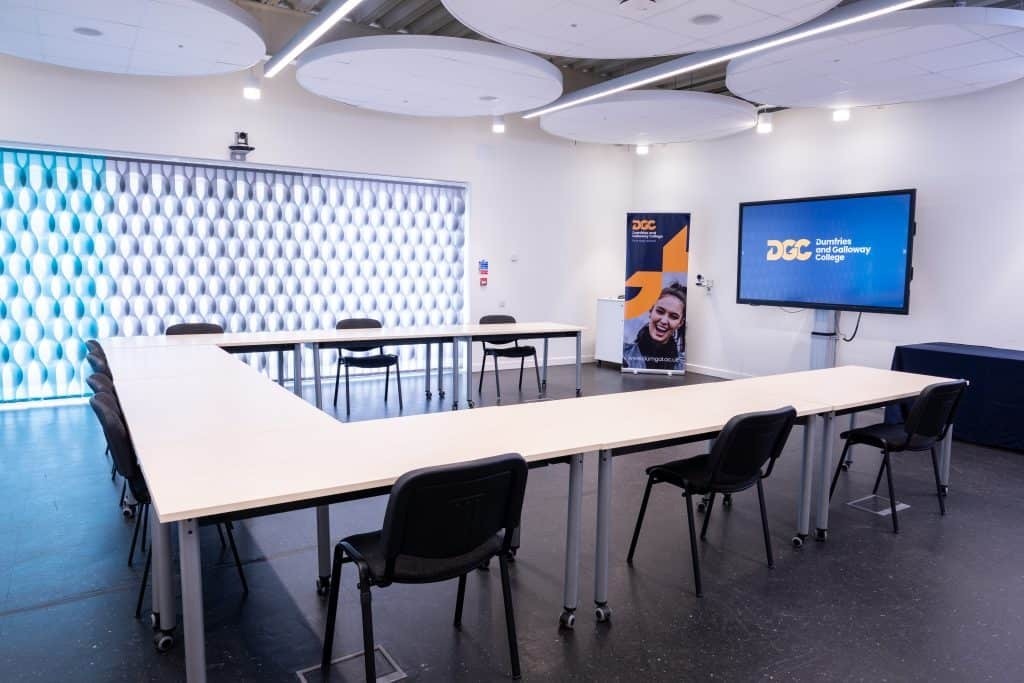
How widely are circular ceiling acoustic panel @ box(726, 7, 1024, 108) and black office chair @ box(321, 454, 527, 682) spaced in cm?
388

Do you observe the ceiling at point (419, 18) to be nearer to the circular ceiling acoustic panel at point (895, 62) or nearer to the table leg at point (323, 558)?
the circular ceiling acoustic panel at point (895, 62)

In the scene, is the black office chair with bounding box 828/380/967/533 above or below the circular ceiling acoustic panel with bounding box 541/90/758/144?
below

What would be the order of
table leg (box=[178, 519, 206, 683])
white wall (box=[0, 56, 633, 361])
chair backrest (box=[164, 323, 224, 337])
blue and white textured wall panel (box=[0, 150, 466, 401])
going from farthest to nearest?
1. blue and white textured wall panel (box=[0, 150, 466, 401])
2. white wall (box=[0, 56, 633, 361])
3. chair backrest (box=[164, 323, 224, 337])
4. table leg (box=[178, 519, 206, 683])

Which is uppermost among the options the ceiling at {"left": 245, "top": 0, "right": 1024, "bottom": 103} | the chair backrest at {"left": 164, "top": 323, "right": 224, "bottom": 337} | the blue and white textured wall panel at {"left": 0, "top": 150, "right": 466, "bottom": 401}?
the ceiling at {"left": 245, "top": 0, "right": 1024, "bottom": 103}

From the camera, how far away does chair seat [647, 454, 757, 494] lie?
112 inches

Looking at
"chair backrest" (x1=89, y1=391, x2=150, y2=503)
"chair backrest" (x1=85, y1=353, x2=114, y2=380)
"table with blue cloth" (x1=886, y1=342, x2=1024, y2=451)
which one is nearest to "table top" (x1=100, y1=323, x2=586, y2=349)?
"chair backrest" (x1=85, y1=353, x2=114, y2=380)

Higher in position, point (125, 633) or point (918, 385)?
point (918, 385)

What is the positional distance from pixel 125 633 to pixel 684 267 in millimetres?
7291

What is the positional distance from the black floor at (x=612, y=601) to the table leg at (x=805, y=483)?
95 millimetres

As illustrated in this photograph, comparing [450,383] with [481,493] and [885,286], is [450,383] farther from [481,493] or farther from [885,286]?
[481,493]

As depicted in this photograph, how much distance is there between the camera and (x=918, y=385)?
3988mm

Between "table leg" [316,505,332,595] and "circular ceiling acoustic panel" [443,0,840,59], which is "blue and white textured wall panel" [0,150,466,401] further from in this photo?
"table leg" [316,505,332,595]

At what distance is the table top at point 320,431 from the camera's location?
195 cm

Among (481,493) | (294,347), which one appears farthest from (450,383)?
(481,493)
